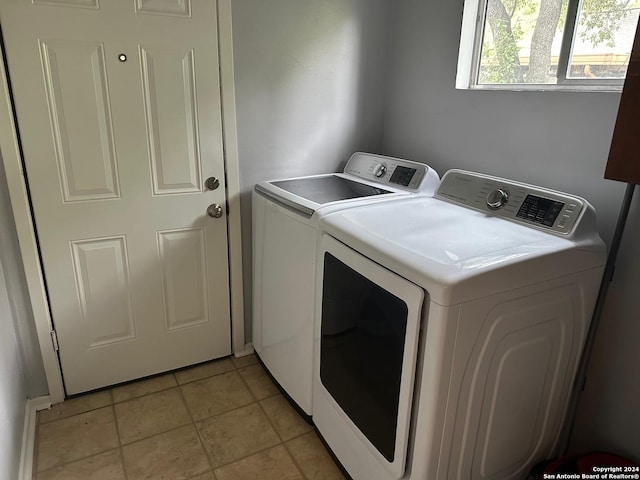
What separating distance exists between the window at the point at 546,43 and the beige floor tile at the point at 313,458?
65.7 inches

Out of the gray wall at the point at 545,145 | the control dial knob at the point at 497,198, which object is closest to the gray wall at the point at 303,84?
the gray wall at the point at 545,145

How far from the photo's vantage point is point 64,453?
5.83ft

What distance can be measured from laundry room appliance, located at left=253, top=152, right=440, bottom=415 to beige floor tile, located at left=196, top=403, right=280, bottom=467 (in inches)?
7.0

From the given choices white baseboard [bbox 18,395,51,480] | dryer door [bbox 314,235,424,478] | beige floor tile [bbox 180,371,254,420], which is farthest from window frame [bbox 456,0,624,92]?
white baseboard [bbox 18,395,51,480]

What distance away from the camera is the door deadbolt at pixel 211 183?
6.79ft

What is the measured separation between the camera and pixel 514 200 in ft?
5.07

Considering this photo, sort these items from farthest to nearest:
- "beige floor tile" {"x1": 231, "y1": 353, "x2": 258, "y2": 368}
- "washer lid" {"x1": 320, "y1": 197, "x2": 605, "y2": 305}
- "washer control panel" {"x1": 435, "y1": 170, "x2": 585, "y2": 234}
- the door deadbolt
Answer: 1. "beige floor tile" {"x1": 231, "y1": 353, "x2": 258, "y2": 368}
2. the door deadbolt
3. "washer control panel" {"x1": 435, "y1": 170, "x2": 585, "y2": 234}
4. "washer lid" {"x1": 320, "y1": 197, "x2": 605, "y2": 305}

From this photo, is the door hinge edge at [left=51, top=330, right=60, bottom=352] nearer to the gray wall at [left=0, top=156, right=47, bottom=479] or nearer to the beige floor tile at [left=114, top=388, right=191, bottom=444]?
the gray wall at [left=0, top=156, right=47, bottom=479]

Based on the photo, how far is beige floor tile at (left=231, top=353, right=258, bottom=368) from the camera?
2359 mm

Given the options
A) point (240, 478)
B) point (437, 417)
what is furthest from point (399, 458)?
point (240, 478)

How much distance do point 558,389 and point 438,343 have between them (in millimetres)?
662

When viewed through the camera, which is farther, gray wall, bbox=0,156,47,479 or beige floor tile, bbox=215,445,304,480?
beige floor tile, bbox=215,445,304,480

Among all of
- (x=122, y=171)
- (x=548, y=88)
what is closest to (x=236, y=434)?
(x=122, y=171)

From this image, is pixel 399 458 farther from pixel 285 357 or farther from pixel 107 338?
pixel 107 338
